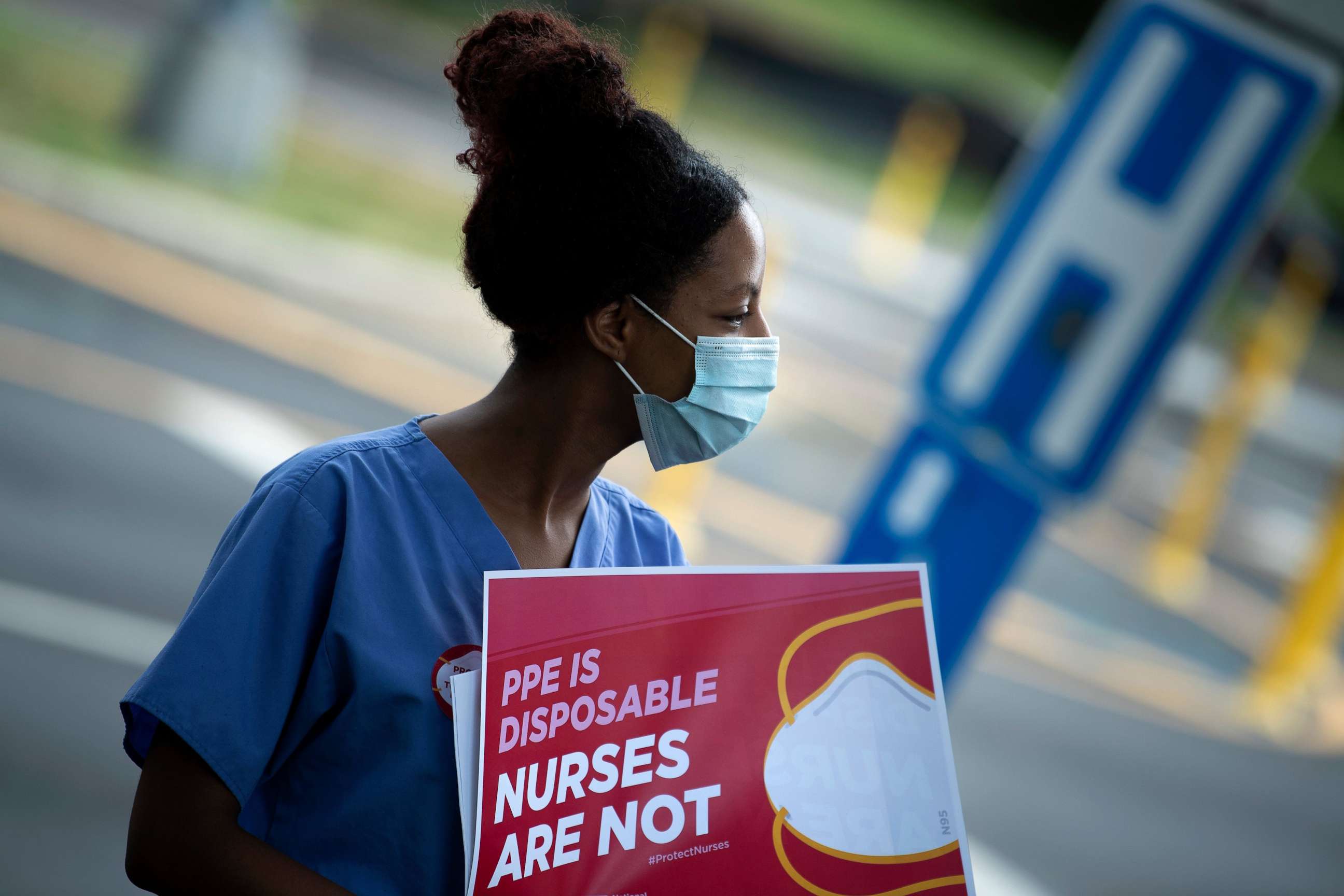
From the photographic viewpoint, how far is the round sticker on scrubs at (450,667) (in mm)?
1691

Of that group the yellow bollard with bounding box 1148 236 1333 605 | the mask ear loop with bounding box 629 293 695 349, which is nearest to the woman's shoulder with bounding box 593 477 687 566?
the mask ear loop with bounding box 629 293 695 349

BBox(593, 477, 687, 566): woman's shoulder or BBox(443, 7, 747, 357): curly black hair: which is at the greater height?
BBox(443, 7, 747, 357): curly black hair

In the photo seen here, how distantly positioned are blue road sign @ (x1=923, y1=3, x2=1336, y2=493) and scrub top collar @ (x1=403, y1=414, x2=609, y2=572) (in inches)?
72.7

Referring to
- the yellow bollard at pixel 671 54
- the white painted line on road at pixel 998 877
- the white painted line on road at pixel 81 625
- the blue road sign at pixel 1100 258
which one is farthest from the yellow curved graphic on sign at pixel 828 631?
the yellow bollard at pixel 671 54

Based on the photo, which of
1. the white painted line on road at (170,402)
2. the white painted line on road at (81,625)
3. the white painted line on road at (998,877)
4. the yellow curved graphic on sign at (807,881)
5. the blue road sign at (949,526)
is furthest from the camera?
the white painted line on road at (170,402)

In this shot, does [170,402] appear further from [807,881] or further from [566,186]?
[807,881]

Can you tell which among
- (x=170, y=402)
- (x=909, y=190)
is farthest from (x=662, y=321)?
(x=909, y=190)

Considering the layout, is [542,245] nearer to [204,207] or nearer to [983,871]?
[983,871]

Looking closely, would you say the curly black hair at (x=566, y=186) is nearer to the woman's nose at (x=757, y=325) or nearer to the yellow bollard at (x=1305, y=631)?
the woman's nose at (x=757, y=325)

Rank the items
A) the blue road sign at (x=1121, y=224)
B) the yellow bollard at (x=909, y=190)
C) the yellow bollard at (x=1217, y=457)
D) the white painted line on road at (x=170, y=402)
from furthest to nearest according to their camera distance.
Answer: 1. the yellow bollard at (x=909, y=190)
2. the yellow bollard at (x=1217, y=457)
3. the white painted line on road at (x=170, y=402)
4. the blue road sign at (x=1121, y=224)

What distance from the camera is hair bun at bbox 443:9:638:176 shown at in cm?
183

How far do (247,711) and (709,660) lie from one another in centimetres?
59

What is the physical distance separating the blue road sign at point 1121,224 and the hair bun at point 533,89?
172 centimetres

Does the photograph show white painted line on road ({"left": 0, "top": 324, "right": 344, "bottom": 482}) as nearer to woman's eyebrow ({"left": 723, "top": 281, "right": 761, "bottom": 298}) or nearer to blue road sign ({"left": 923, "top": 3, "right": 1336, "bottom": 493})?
blue road sign ({"left": 923, "top": 3, "right": 1336, "bottom": 493})
